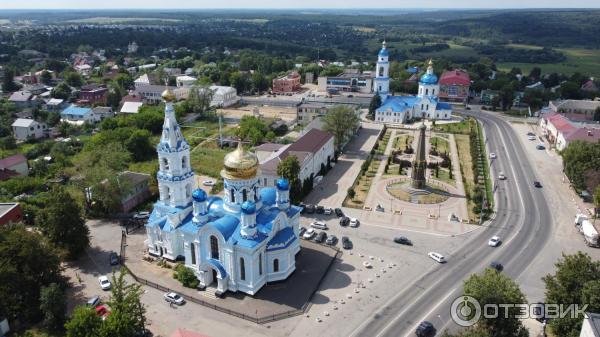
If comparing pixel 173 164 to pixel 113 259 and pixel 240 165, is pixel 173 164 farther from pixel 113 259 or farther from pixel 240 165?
pixel 113 259

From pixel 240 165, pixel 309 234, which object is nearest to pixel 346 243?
pixel 309 234

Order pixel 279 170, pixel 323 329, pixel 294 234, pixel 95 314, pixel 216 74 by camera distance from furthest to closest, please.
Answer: pixel 216 74 → pixel 279 170 → pixel 294 234 → pixel 323 329 → pixel 95 314

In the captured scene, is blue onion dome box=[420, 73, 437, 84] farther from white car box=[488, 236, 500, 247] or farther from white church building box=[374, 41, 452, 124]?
white car box=[488, 236, 500, 247]

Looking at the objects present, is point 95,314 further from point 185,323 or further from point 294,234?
point 294,234

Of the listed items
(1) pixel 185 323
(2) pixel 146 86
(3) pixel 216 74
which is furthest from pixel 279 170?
(3) pixel 216 74

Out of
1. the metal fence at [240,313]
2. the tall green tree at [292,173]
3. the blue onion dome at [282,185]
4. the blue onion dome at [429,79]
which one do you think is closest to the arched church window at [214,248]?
the metal fence at [240,313]

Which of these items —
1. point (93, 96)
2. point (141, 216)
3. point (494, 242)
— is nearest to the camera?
point (494, 242)
